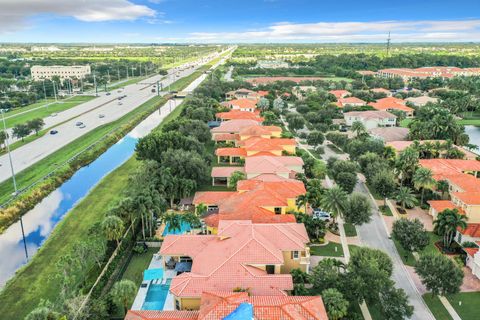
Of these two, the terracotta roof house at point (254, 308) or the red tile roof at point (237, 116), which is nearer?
the terracotta roof house at point (254, 308)

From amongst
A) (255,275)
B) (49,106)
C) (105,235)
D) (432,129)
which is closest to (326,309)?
(255,275)

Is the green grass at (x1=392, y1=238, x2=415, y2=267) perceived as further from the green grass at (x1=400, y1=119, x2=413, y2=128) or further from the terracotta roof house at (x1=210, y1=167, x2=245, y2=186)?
the green grass at (x1=400, y1=119, x2=413, y2=128)

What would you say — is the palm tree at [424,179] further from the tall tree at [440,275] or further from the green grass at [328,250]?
the tall tree at [440,275]

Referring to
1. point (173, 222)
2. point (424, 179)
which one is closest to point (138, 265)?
point (173, 222)

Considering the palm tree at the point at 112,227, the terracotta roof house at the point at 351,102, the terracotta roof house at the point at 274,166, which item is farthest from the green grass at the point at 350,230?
the terracotta roof house at the point at 351,102

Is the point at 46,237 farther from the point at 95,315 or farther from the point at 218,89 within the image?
the point at 218,89

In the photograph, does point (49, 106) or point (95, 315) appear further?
point (49, 106)
